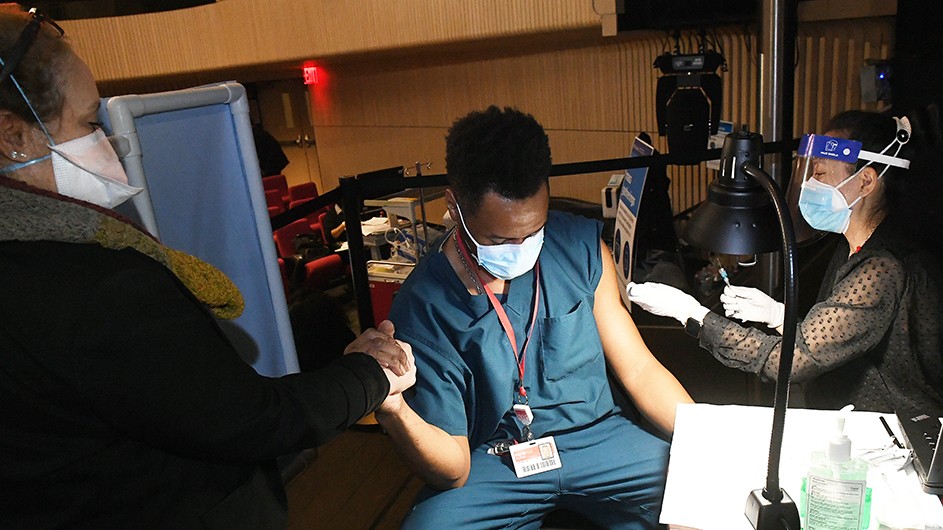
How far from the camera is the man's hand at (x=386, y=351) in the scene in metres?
1.36

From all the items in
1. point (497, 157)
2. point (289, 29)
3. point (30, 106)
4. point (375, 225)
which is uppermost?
point (289, 29)

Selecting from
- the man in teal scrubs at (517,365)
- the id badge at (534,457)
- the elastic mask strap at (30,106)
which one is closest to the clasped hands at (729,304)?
the man in teal scrubs at (517,365)

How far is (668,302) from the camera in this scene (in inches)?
77.9

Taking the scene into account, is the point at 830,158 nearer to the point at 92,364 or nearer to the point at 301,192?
the point at 92,364

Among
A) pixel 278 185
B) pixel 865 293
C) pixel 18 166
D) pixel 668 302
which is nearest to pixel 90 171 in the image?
pixel 18 166

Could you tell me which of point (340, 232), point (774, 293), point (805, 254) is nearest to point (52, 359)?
point (774, 293)

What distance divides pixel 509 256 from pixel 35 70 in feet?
3.34

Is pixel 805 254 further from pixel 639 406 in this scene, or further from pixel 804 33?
pixel 639 406

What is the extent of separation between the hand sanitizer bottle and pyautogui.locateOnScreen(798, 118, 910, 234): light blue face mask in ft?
2.59

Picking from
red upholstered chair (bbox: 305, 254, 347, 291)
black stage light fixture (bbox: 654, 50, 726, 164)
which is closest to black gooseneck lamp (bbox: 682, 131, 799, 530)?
black stage light fixture (bbox: 654, 50, 726, 164)

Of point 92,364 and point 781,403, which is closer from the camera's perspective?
point 92,364

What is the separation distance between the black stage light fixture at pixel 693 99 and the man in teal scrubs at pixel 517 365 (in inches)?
97.8

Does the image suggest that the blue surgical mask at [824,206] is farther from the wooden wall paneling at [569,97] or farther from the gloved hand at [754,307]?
the wooden wall paneling at [569,97]

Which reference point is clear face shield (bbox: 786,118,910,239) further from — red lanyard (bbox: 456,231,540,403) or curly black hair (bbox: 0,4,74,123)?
curly black hair (bbox: 0,4,74,123)
